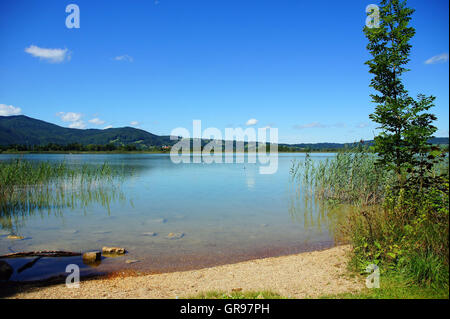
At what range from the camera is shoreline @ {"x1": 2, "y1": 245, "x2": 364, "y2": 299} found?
582 centimetres

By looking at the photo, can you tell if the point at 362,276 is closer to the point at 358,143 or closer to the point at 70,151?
the point at 358,143

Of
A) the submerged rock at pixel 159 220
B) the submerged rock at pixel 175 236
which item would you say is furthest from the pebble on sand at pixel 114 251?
the submerged rock at pixel 159 220

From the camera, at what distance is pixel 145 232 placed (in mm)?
11719

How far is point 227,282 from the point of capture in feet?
21.3

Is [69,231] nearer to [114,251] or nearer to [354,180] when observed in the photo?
[114,251]

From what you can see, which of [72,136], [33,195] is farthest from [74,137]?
[33,195]

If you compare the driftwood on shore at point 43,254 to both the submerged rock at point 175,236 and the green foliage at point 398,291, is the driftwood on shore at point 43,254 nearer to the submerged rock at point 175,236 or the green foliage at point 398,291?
the submerged rock at point 175,236

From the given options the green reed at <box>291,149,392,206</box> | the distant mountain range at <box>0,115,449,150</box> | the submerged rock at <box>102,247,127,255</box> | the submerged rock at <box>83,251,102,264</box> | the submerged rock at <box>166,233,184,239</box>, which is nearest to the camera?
the submerged rock at <box>83,251,102,264</box>

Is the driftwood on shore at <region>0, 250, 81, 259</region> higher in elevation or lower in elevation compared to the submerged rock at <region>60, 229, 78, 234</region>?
higher

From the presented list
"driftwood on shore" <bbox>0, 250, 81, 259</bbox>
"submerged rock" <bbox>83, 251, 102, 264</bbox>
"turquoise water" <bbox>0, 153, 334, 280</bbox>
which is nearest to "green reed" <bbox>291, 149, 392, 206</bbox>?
"turquoise water" <bbox>0, 153, 334, 280</bbox>

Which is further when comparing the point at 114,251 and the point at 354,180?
the point at 354,180

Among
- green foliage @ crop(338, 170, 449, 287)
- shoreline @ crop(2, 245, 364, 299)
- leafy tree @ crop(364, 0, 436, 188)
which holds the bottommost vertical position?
shoreline @ crop(2, 245, 364, 299)

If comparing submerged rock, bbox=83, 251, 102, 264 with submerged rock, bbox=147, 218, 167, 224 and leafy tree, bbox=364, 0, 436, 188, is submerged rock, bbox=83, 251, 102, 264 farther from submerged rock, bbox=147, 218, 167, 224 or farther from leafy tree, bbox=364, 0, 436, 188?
leafy tree, bbox=364, 0, 436, 188

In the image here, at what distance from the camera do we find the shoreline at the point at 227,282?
5820 mm
